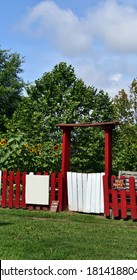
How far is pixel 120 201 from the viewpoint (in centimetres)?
1235

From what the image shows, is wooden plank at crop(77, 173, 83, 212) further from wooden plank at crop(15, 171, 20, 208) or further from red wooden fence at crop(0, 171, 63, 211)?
wooden plank at crop(15, 171, 20, 208)

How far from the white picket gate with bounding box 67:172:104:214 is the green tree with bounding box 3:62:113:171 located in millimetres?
11963

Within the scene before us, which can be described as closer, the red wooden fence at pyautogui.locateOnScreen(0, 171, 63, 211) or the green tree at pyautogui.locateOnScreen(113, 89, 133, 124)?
the red wooden fence at pyautogui.locateOnScreen(0, 171, 63, 211)

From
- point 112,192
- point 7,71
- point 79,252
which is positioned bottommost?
point 79,252

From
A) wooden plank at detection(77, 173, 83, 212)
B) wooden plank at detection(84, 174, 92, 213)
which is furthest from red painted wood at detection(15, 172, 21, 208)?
wooden plank at detection(84, 174, 92, 213)

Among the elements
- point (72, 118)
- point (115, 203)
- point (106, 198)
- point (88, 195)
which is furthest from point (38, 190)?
point (72, 118)

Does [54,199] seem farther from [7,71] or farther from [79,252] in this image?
[7,71]

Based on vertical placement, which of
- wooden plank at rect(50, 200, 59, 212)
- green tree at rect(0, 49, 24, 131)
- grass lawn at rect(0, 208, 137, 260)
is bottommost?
grass lawn at rect(0, 208, 137, 260)

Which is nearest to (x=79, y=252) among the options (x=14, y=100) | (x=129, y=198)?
(x=129, y=198)

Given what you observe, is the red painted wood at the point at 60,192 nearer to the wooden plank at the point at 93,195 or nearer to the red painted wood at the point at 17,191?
the wooden plank at the point at 93,195

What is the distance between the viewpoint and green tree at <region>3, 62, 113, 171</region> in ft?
85.8

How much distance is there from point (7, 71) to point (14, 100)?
370cm

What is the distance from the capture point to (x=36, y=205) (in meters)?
14.0

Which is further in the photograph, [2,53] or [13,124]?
[2,53]
